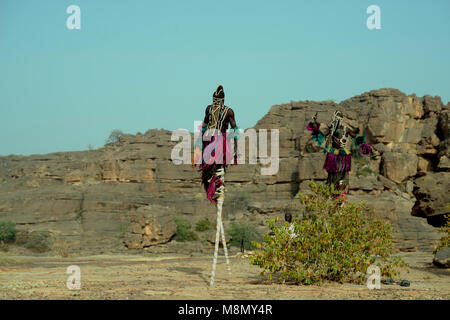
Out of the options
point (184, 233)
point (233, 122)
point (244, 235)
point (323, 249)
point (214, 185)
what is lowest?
point (184, 233)

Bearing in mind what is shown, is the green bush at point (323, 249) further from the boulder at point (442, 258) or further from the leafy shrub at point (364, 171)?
the leafy shrub at point (364, 171)

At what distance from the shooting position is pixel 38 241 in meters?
36.0

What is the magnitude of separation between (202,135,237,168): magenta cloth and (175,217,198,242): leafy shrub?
2860 centimetres

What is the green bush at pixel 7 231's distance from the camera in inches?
1445

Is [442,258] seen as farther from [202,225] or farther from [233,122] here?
[202,225]

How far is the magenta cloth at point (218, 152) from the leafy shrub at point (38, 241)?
92.6 ft

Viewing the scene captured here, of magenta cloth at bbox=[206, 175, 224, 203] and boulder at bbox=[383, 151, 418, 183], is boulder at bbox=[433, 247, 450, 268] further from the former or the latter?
boulder at bbox=[383, 151, 418, 183]

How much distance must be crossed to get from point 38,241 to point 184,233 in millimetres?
10410

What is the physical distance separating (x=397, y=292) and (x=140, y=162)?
46558 millimetres

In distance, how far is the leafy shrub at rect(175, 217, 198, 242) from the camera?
37.5 metres

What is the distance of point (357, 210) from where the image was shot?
32.0 feet

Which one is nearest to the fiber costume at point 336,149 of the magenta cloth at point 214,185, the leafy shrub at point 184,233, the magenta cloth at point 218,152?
the magenta cloth at point 218,152

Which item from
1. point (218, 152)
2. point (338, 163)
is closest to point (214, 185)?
point (218, 152)
